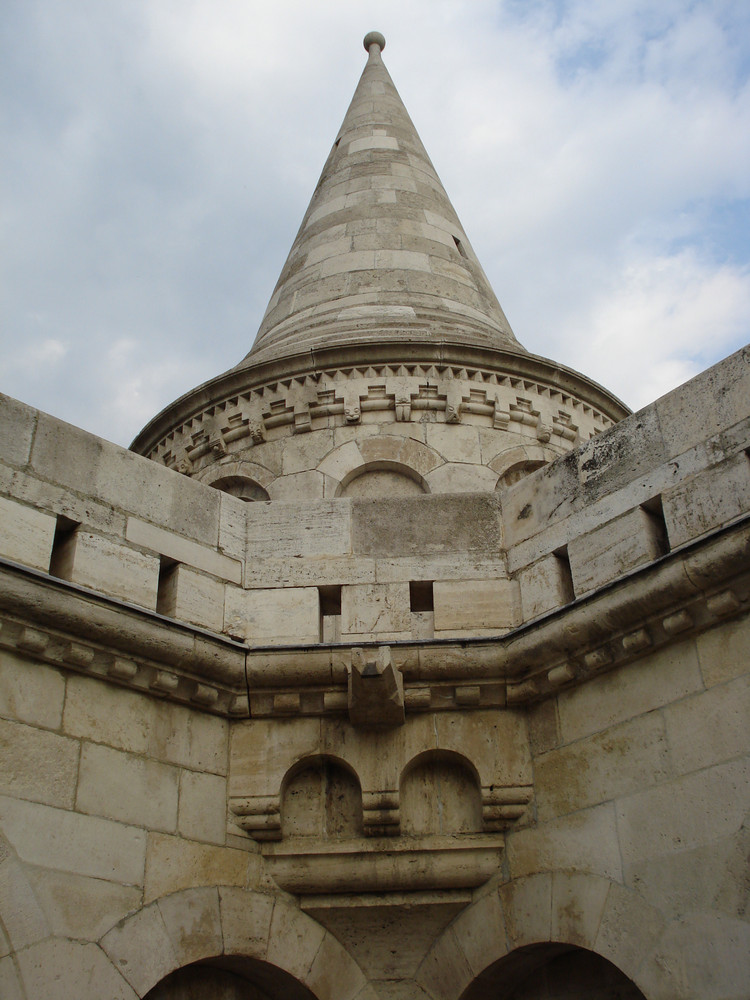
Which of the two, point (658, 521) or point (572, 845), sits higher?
point (658, 521)

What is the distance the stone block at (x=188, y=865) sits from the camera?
16.7ft

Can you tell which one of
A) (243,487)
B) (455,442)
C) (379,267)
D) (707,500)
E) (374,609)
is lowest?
(374,609)

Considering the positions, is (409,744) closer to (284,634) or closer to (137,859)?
(284,634)

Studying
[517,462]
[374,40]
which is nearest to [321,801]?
[517,462]

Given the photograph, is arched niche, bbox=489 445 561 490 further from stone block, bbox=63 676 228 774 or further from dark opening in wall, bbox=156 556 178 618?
stone block, bbox=63 676 228 774

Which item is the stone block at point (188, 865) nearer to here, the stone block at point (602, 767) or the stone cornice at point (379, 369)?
the stone block at point (602, 767)

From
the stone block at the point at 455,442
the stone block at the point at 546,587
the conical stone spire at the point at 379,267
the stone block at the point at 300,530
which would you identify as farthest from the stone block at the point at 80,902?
the conical stone spire at the point at 379,267

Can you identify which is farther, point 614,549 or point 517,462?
point 517,462

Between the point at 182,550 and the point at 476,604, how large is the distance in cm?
163

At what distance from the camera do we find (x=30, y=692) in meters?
4.95

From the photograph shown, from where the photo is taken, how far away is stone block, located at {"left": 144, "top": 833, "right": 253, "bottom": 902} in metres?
5.09

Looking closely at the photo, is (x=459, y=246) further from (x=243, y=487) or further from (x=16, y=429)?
(x=16, y=429)

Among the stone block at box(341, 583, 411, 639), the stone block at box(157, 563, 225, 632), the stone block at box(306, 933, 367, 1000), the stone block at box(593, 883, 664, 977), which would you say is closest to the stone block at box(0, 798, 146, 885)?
the stone block at box(306, 933, 367, 1000)

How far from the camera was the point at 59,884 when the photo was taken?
471 centimetres
